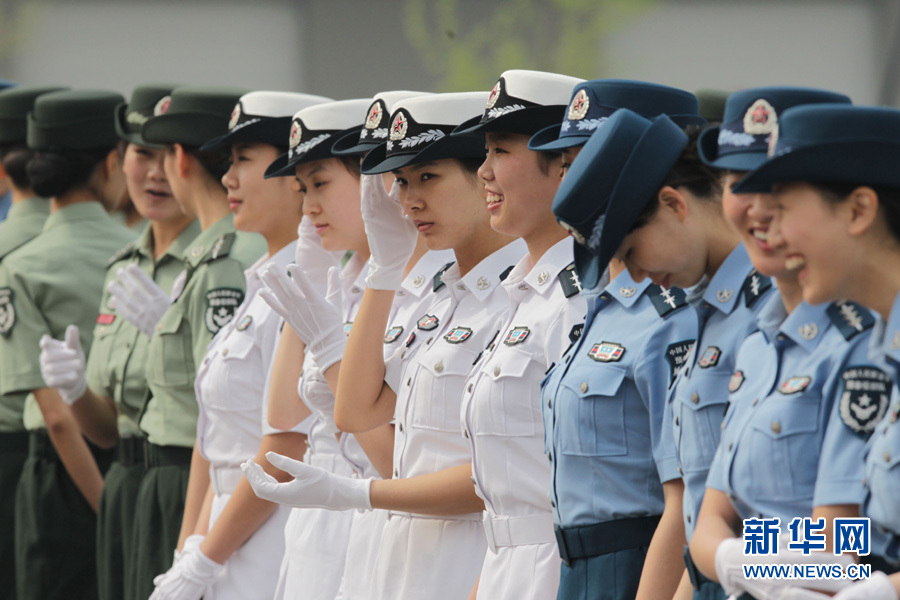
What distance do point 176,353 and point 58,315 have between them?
1.33m

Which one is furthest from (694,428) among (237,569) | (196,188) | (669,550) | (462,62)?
(462,62)

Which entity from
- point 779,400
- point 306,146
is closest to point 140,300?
point 306,146

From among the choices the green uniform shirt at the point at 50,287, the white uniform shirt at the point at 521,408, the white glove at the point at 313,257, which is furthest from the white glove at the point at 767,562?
the green uniform shirt at the point at 50,287

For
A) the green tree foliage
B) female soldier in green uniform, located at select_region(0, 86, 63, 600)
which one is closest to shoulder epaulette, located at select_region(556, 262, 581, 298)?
female soldier in green uniform, located at select_region(0, 86, 63, 600)

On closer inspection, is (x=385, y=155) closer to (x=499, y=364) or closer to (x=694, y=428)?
(x=499, y=364)

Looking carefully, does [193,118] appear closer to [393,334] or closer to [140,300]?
[140,300]

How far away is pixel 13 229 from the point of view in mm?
6824

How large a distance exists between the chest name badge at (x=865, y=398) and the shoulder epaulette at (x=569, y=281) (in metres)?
1.05

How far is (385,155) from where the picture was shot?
397 centimetres

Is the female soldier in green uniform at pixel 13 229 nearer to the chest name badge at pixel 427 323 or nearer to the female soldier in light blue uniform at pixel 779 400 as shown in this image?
the chest name badge at pixel 427 323

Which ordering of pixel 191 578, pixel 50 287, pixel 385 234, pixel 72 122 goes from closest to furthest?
pixel 385 234 < pixel 191 578 < pixel 50 287 < pixel 72 122

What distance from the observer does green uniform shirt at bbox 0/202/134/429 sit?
20.5 feet

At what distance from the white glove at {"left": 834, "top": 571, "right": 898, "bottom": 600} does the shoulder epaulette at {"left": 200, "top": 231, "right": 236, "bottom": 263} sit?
340cm

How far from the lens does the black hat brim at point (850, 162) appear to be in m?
2.28
